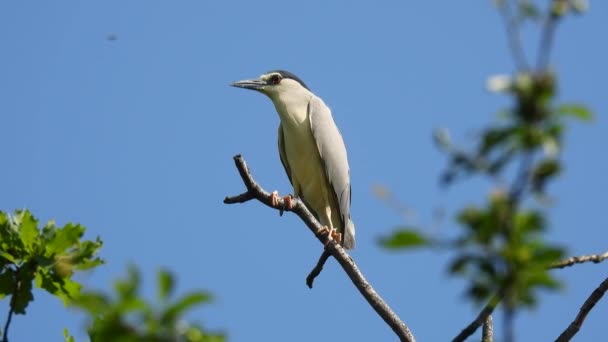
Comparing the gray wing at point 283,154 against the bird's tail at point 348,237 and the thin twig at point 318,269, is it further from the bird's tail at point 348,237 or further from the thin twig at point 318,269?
the thin twig at point 318,269

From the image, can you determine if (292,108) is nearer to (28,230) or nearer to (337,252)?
(337,252)

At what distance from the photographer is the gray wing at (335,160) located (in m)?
8.70

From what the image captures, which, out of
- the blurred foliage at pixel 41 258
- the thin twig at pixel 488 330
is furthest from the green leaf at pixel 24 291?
the thin twig at pixel 488 330

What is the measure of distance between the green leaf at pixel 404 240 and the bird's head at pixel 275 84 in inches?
306

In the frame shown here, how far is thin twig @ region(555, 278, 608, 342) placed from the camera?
4.68 metres

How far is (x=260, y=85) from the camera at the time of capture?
376 inches

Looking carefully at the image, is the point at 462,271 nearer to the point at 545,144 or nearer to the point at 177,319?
the point at 545,144

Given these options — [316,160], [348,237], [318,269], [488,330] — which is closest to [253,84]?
[316,160]

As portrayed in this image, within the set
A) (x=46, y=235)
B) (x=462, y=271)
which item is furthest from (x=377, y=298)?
(x=462, y=271)

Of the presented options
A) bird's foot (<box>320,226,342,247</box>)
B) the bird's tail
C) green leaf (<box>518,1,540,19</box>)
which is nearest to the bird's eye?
the bird's tail

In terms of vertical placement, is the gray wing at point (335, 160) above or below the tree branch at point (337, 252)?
above

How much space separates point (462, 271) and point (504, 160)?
25cm

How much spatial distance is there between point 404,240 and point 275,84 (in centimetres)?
799

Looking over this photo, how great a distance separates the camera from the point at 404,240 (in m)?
1.68
